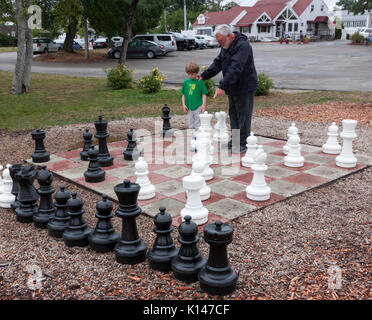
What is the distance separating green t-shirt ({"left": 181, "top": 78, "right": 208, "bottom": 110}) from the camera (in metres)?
6.32

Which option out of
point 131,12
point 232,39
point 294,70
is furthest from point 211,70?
point 294,70

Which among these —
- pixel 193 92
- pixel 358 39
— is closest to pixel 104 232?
pixel 193 92

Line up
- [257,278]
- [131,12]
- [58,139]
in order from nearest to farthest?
[257,278]
[58,139]
[131,12]

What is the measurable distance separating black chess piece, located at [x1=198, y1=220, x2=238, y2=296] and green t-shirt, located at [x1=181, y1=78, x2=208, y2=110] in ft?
12.2

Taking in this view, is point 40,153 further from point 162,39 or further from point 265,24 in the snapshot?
point 265,24

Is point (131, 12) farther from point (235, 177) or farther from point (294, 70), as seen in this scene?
point (235, 177)

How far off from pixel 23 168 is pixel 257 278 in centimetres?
262

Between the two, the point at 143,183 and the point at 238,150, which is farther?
the point at 238,150

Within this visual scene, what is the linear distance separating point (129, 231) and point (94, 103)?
9.14 m

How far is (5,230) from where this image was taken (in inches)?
160

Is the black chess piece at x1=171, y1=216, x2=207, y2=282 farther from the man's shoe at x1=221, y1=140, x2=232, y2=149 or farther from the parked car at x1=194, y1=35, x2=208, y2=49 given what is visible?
the parked car at x1=194, y1=35, x2=208, y2=49

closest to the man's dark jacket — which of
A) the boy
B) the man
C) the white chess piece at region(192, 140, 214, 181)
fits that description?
the man

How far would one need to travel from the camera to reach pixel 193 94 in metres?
6.39
